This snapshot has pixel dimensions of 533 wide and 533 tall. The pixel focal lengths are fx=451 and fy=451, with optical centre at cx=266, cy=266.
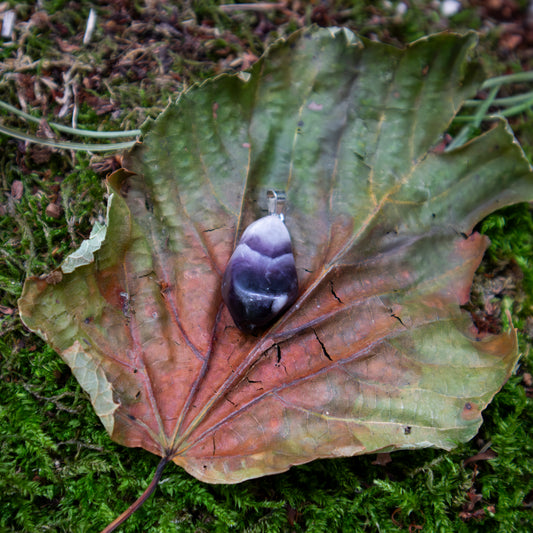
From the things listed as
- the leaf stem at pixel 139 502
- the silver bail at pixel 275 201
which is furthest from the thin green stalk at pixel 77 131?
the leaf stem at pixel 139 502

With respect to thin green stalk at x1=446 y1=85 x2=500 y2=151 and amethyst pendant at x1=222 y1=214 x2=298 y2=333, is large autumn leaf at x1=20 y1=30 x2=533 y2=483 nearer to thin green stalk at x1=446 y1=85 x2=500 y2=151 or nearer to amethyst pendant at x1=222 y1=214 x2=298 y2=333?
amethyst pendant at x1=222 y1=214 x2=298 y2=333

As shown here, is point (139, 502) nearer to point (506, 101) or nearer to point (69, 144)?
point (69, 144)

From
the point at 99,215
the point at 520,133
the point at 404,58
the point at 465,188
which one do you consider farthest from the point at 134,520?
the point at 520,133

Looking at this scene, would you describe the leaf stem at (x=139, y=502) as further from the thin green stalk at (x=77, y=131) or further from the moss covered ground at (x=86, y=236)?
the thin green stalk at (x=77, y=131)

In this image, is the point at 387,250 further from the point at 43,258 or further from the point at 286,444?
the point at 43,258

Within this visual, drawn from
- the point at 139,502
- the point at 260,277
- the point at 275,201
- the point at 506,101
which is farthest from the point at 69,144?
the point at 506,101

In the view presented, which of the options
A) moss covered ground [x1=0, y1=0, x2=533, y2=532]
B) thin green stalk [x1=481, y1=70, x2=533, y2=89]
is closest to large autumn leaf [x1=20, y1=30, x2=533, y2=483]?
moss covered ground [x1=0, y1=0, x2=533, y2=532]

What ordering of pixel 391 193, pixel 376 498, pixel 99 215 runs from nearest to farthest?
1. pixel 376 498
2. pixel 391 193
3. pixel 99 215
